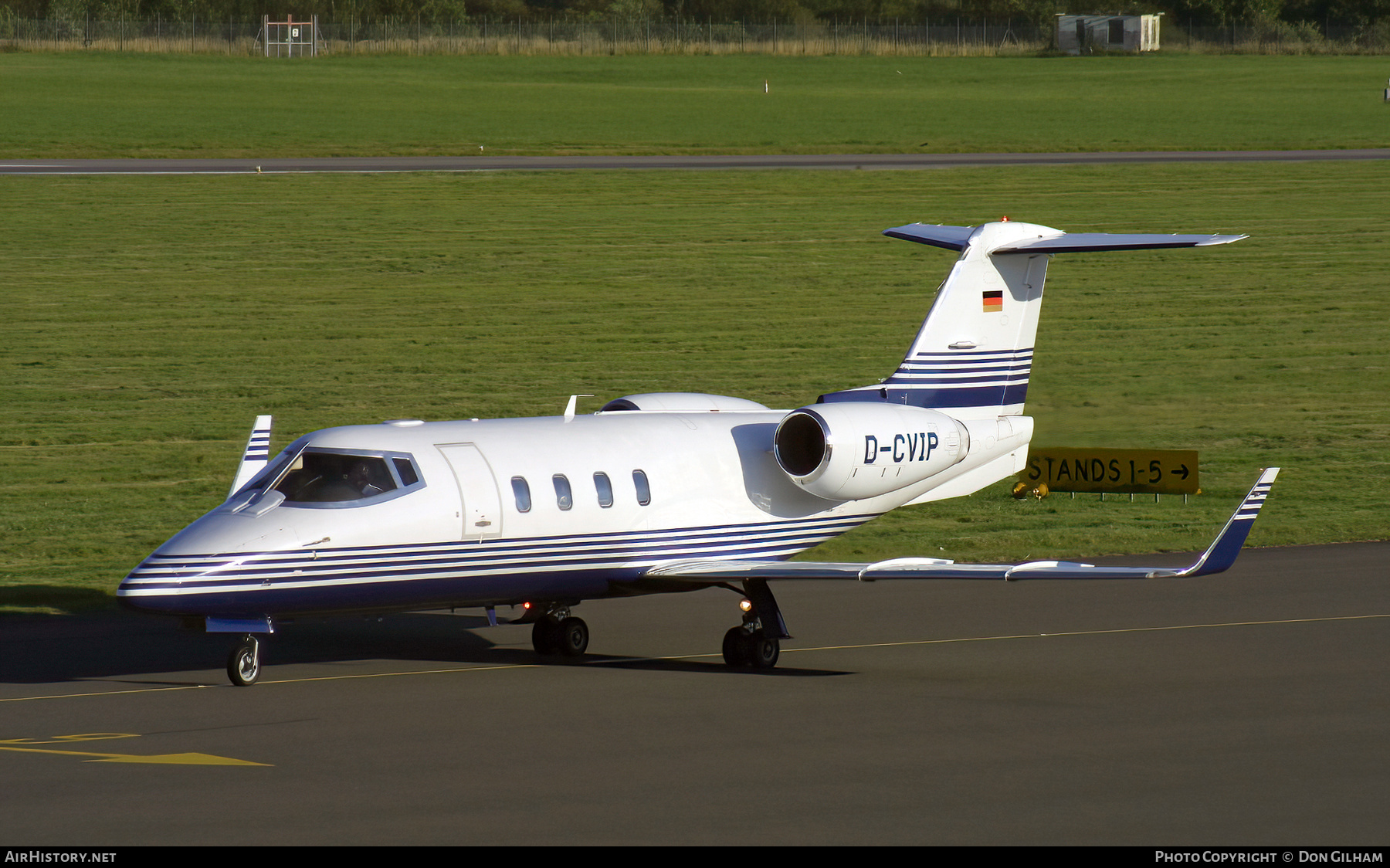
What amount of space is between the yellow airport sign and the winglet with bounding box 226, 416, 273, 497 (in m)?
13.8

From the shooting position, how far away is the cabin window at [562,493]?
59.8 feet

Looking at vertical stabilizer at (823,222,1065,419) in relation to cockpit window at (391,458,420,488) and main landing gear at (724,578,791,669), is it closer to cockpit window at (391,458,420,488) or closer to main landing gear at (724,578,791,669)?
main landing gear at (724,578,791,669)

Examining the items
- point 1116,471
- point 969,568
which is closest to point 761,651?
point 969,568

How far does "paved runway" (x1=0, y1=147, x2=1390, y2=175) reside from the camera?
57031mm

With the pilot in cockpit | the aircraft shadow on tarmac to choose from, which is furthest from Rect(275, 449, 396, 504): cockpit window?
the aircraft shadow on tarmac

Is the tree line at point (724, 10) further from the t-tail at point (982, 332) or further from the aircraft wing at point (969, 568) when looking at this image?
the aircraft wing at point (969, 568)

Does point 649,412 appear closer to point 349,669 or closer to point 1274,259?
point 349,669

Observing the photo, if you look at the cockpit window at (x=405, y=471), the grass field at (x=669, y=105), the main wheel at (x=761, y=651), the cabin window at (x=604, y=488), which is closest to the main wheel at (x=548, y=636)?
the cabin window at (x=604, y=488)

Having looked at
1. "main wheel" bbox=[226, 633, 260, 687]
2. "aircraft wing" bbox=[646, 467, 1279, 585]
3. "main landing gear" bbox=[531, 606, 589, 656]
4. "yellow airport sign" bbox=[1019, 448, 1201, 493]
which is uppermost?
"aircraft wing" bbox=[646, 467, 1279, 585]

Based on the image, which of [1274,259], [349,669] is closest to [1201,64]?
[1274,259]

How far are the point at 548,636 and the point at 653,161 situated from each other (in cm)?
4367

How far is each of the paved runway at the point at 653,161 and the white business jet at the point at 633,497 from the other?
37.9 metres

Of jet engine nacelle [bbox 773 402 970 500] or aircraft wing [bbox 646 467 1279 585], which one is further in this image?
jet engine nacelle [bbox 773 402 970 500]
